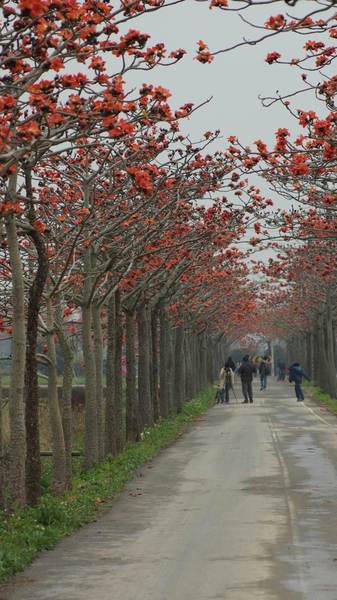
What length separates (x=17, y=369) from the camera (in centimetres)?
1548

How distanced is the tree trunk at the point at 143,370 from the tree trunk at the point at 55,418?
39.3 feet

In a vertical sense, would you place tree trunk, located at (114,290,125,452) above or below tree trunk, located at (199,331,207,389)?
below

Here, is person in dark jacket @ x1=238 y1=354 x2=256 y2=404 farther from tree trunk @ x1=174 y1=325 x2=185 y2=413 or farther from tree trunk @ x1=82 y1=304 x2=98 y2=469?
tree trunk @ x1=82 y1=304 x2=98 y2=469

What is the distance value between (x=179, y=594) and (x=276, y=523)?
16.1 ft

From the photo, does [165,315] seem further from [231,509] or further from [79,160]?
[231,509]

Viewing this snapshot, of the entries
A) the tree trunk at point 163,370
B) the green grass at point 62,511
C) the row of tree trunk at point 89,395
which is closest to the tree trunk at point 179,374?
the row of tree trunk at point 89,395

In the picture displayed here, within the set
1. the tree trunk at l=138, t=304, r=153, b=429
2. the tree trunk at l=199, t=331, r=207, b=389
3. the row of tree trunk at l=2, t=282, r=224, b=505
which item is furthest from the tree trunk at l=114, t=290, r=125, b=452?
the tree trunk at l=199, t=331, r=207, b=389

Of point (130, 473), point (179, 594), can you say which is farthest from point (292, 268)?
point (179, 594)

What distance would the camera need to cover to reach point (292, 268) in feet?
146

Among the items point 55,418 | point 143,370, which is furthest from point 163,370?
point 55,418

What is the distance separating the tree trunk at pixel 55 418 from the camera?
65.0ft

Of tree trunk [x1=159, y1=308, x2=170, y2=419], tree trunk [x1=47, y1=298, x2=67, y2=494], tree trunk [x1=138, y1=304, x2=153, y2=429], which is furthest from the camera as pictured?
tree trunk [x1=159, y1=308, x2=170, y2=419]

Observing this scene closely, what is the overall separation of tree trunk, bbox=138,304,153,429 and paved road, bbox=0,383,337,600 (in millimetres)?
6250

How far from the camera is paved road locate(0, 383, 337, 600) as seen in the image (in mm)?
10836
